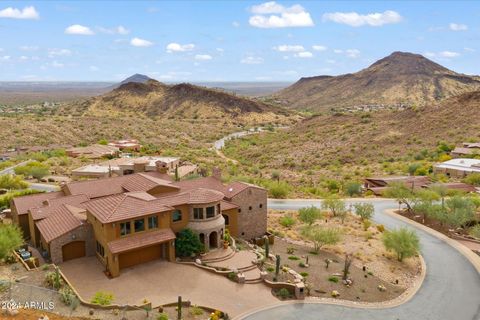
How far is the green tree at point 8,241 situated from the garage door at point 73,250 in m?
3.39

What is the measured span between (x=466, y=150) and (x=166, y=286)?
69.3 m

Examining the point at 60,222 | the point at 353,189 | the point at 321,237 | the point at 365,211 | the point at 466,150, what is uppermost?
the point at 60,222

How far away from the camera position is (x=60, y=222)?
108 feet

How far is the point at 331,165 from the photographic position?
8525 cm

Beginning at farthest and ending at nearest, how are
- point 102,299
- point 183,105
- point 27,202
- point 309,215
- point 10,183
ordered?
point 183,105 < point 10,183 < point 309,215 < point 27,202 < point 102,299

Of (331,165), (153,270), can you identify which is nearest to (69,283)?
(153,270)

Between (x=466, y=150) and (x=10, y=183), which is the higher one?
(x=466, y=150)

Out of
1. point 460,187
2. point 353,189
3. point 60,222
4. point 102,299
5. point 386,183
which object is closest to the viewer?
point 102,299

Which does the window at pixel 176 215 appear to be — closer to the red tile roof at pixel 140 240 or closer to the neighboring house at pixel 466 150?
the red tile roof at pixel 140 240

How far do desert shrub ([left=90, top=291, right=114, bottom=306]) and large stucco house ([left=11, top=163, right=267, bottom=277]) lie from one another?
3.71 metres

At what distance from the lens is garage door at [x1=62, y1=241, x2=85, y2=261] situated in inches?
1230

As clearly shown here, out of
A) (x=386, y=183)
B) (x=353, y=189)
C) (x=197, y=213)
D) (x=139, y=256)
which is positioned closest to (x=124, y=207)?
(x=139, y=256)

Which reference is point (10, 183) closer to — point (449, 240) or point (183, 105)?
point (449, 240)

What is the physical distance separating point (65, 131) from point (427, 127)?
96.3 m
